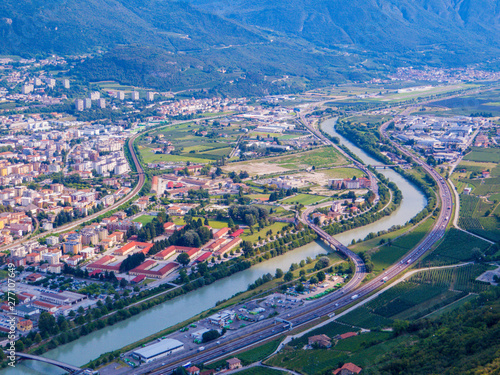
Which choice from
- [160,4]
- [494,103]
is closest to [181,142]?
[494,103]

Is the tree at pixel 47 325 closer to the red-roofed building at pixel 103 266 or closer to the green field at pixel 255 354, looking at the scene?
the red-roofed building at pixel 103 266

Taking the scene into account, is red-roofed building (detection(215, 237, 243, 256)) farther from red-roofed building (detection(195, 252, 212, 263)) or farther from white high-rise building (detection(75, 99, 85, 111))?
white high-rise building (detection(75, 99, 85, 111))

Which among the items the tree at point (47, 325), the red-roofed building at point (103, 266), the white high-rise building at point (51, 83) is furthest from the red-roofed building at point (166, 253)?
the white high-rise building at point (51, 83)

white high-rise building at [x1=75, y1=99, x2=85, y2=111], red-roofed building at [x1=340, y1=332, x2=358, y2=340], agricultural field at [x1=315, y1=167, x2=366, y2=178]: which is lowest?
red-roofed building at [x1=340, y1=332, x2=358, y2=340]

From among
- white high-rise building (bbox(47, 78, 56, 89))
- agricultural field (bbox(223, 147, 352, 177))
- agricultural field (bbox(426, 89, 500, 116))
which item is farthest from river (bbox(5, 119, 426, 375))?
white high-rise building (bbox(47, 78, 56, 89))

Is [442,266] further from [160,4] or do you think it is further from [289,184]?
[160,4]

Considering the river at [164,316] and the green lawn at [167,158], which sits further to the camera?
the green lawn at [167,158]
